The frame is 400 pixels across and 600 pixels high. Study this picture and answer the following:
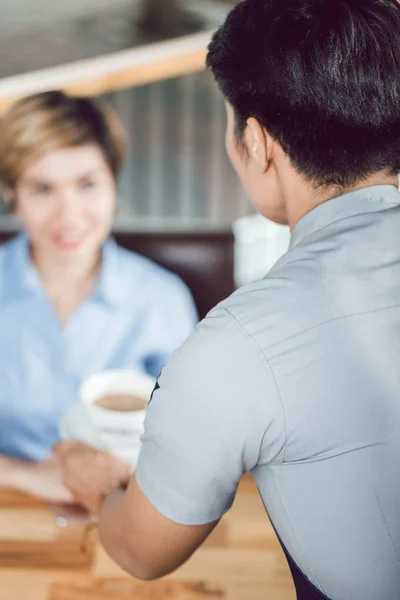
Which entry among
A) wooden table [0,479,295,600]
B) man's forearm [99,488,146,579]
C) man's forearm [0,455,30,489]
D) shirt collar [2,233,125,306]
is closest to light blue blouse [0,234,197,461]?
shirt collar [2,233,125,306]

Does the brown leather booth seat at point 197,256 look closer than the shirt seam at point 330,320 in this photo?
No

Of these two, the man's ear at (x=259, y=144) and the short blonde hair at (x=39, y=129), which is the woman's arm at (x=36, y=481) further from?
the short blonde hair at (x=39, y=129)

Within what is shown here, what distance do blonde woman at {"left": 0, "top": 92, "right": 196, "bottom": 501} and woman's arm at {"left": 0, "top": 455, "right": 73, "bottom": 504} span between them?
0.65 meters

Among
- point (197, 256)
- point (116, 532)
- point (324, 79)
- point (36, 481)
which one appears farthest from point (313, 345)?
point (197, 256)

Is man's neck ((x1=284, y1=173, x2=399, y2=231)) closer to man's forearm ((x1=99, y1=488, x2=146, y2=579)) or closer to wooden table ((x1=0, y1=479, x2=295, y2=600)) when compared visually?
man's forearm ((x1=99, y1=488, x2=146, y2=579))

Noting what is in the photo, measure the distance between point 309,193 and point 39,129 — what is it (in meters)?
1.24

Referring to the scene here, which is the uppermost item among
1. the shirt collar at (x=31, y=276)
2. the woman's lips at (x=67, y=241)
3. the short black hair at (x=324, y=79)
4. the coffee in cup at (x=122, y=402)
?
the short black hair at (x=324, y=79)

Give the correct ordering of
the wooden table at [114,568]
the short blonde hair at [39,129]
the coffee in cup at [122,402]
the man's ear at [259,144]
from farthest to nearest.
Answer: the short blonde hair at [39,129]
the coffee in cup at [122,402]
the wooden table at [114,568]
the man's ear at [259,144]

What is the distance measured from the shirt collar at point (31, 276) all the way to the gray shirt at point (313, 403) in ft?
3.97

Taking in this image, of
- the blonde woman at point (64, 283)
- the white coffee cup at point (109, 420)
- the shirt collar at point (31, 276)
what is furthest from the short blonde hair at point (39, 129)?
the white coffee cup at point (109, 420)

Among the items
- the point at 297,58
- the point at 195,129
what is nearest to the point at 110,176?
the point at 195,129

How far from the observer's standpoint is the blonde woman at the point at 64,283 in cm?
181

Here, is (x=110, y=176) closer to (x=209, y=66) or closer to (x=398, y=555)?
(x=209, y=66)

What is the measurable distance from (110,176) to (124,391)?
942mm
